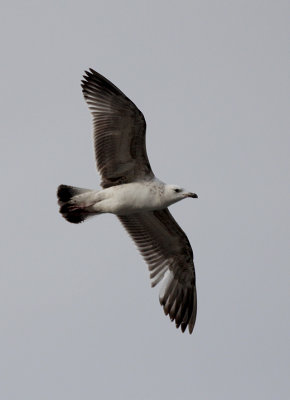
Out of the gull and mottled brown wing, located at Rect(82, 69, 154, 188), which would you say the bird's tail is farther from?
mottled brown wing, located at Rect(82, 69, 154, 188)

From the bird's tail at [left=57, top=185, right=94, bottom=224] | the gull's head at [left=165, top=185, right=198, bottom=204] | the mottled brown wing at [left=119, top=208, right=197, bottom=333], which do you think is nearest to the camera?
the gull's head at [left=165, top=185, right=198, bottom=204]

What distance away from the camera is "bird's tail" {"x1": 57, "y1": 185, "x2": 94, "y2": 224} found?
13.7m

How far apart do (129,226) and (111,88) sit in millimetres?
2330

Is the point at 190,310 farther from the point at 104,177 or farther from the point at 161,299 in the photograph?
the point at 104,177

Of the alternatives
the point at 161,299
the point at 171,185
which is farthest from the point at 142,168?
the point at 161,299

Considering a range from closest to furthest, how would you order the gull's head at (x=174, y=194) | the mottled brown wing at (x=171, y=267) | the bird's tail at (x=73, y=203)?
the gull's head at (x=174, y=194) → the bird's tail at (x=73, y=203) → the mottled brown wing at (x=171, y=267)

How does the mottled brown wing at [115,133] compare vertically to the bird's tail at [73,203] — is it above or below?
above

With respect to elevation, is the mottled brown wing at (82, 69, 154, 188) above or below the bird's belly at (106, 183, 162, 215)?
above

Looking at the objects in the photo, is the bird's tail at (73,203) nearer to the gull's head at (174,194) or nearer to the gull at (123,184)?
the gull at (123,184)

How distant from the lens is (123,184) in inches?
532

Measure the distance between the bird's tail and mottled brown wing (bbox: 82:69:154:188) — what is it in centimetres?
40

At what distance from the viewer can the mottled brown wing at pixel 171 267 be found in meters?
14.6

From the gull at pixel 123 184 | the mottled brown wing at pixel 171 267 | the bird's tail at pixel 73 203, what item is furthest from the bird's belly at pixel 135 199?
the mottled brown wing at pixel 171 267

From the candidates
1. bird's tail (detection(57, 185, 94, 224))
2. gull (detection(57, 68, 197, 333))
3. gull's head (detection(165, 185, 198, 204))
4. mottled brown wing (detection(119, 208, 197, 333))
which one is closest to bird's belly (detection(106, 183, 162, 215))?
gull (detection(57, 68, 197, 333))
